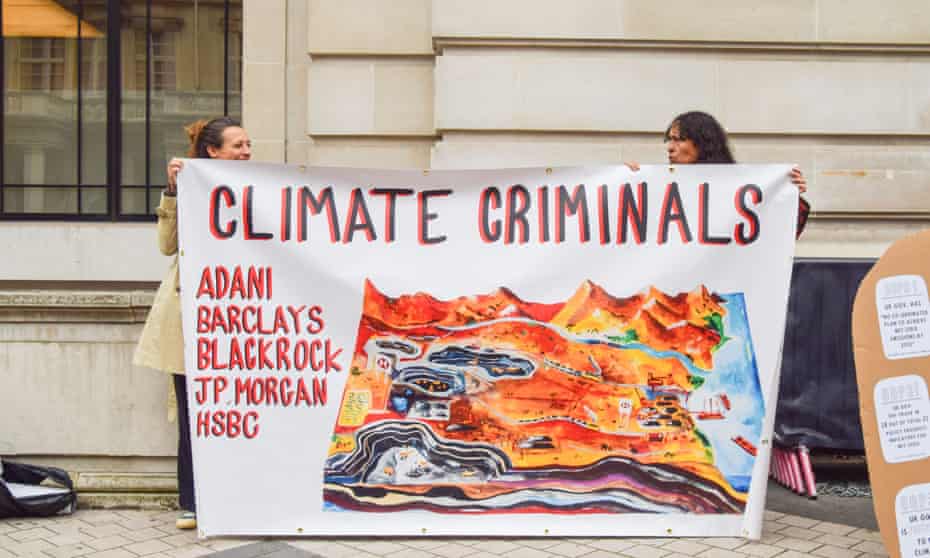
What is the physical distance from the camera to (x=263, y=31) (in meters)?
6.03

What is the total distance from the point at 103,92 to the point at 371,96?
5.83 ft

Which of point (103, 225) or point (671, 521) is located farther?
point (103, 225)

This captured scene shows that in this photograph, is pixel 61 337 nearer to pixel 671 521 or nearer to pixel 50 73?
pixel 50 73

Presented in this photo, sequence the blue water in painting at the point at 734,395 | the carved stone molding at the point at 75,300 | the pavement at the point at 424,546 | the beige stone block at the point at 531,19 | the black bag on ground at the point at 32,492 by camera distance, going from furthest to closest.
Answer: the beige stone block at the point at 531,19 < the carved stone molding at the point at 75,300 < the black bag on ground at the point at 32,492 < the blue water in painting at the point at 734,395 < the pavement at the point at 424,546

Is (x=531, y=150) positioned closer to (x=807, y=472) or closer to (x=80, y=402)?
(x=807, y=472)

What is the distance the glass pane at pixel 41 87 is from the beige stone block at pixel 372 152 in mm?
1634

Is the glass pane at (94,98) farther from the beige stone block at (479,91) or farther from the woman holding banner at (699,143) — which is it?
the woman holding banner at (699,143)

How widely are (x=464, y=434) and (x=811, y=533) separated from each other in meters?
1.81

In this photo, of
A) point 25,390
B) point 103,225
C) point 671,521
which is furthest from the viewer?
point 103,225

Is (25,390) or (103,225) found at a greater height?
(103,225)

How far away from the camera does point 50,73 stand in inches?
240

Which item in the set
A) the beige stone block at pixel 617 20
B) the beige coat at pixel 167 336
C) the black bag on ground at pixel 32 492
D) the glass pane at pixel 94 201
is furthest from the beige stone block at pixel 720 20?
the black bag on ground at pixel 32 492

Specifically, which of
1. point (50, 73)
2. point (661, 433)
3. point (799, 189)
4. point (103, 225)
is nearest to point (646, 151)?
point (799, 189)

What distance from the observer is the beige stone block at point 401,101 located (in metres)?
6.07
